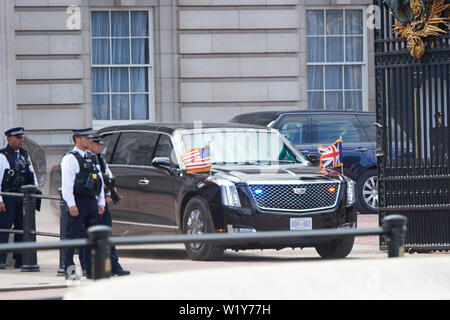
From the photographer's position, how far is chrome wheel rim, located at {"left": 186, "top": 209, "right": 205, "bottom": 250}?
44.9ft

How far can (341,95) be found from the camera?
25578 millimetres

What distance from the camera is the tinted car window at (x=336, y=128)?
20312 mm

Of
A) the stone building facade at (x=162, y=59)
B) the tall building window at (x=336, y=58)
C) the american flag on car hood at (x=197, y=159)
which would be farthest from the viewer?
the tall building window at (x=336, y=58)

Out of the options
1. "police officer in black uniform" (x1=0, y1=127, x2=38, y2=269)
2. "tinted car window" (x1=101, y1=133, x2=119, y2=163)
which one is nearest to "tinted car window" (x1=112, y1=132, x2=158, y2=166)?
"tinted car window" (x1=101, y1=133, x2=119, y2=163)

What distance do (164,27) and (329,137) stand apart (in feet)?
18.8

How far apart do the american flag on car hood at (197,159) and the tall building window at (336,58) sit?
11.3 m

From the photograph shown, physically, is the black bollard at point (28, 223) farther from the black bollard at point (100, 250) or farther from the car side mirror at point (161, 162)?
the black bollard at point (100, 250)

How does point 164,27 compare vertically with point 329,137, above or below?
above

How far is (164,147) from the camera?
14859mm

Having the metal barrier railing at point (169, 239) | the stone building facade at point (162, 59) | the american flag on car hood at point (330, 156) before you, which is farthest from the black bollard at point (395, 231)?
the stone building facade at point (162, 59)

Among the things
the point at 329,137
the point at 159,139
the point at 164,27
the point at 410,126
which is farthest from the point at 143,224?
the point at 164,27

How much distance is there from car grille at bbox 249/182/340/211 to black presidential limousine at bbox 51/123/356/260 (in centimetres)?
1
